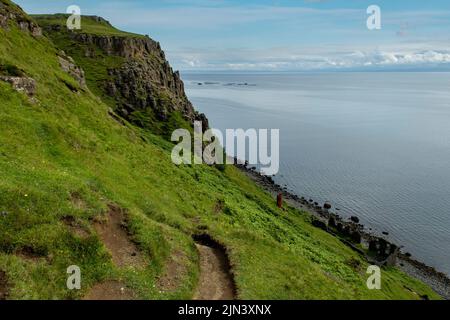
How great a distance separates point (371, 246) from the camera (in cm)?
7938

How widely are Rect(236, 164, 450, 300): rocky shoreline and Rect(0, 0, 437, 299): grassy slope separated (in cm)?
1793

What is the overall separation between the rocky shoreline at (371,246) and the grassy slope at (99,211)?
17.9 meters

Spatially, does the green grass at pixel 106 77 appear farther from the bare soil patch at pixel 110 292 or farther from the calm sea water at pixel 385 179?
the bare soil patch at pixel 110 292

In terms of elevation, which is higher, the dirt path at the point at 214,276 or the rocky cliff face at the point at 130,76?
the rocky cliff face at the point at 130,76

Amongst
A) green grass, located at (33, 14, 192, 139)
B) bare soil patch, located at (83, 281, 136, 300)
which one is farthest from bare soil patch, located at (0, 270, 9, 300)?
green grass, located at (33, 14, 192, 139)

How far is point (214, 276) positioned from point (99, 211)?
8.49m

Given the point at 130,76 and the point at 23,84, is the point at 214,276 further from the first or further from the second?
the point at 130,76

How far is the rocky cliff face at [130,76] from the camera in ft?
348

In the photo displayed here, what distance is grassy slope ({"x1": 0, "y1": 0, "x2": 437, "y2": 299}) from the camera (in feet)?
75.5

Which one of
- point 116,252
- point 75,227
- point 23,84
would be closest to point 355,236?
point 23,84

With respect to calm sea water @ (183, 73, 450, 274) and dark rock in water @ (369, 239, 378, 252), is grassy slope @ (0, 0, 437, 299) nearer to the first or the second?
dark rock in water @ (369, 239, 378, 252)

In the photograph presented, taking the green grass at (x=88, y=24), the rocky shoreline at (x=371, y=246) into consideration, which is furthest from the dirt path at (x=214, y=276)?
the green grass at (x=88, y=24)

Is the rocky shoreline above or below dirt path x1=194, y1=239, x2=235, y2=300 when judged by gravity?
below

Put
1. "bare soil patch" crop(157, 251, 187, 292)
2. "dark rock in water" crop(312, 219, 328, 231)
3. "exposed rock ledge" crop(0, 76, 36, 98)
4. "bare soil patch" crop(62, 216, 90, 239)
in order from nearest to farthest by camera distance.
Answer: "bare soil patch" crop(157, 251, 187, 292)
"bare soil patch" crop(62, 216, 90, 239)
"exposed rock ledge" crop(0, 76, 36, 98)
"dark rock in water" crop(312, 219, 328, 231)
